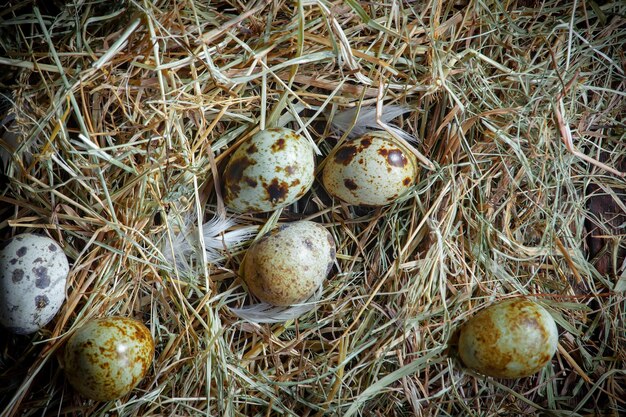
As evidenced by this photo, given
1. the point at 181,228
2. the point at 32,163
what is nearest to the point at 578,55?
the point at 181,228

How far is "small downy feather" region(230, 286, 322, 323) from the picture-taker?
1.67 meters

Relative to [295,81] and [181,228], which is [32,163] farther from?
[295,81]

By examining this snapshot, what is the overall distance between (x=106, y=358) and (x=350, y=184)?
0.86 m

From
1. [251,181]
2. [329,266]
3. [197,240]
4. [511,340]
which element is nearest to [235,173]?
[251,181]

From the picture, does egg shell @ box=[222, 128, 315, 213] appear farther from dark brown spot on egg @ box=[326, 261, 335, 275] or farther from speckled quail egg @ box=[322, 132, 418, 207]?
dark brown spot on egg @ box=[326, 261, 335, 275]

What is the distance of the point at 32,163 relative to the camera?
1577 mm

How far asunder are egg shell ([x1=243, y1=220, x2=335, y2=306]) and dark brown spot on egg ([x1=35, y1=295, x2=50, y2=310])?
0.59 metres

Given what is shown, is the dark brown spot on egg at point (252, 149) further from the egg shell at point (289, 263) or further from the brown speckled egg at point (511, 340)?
the brown speckled egg at point (511, 340)

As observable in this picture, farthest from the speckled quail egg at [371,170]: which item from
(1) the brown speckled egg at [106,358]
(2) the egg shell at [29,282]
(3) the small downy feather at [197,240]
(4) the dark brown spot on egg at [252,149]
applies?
(2) the egg shell at [29,282]

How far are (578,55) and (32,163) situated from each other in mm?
1845

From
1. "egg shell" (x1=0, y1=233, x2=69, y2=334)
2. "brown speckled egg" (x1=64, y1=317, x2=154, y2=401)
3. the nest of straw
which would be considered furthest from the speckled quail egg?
"egg shell" (x1=0, y1=233, x2=69, y2=334)

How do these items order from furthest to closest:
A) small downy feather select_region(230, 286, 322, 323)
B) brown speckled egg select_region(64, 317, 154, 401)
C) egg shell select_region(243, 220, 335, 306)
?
small downy feather select_region(230, 286, 322, 323), egg shell select_region(243, 220, 335, 306), brown speckled egg select_region(64, 317, 154, 401)

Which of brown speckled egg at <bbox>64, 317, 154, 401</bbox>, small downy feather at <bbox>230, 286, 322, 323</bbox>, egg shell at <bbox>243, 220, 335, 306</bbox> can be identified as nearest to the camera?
brown speckled egg at <bbox>64, 317, 154, 401</bbox>

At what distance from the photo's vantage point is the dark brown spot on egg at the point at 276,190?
1558mm
